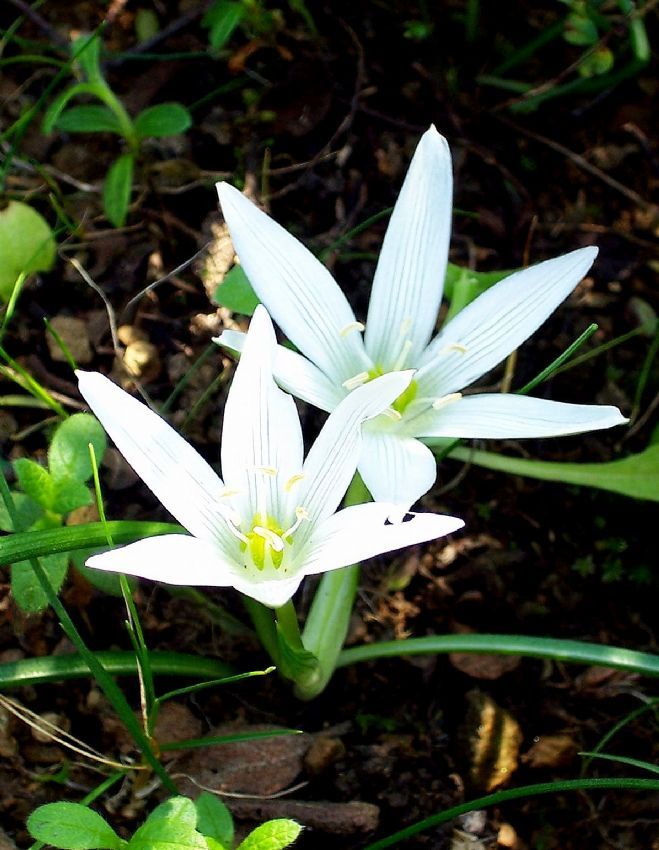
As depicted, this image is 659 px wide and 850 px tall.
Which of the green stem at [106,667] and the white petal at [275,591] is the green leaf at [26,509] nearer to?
the green stem at [106,667]

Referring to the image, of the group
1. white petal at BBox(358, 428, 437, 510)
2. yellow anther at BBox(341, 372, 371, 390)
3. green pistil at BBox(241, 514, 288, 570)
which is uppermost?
yellow anther at BBox(341, 372, 371, 390)

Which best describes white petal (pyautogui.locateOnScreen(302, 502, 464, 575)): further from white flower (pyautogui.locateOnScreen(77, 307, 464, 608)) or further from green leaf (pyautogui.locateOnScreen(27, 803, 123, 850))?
green leaf (pyautogui.locateOnScreen(27, 803, 123, 850))

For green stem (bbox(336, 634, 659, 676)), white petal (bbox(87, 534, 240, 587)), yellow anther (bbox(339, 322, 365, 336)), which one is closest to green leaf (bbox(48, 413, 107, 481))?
white petal (bbox(87, 534, 240, 587))

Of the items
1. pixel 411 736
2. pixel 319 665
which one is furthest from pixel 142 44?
pixel 411 736

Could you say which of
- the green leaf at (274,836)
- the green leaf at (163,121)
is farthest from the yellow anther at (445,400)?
the green leaf at (163,121)

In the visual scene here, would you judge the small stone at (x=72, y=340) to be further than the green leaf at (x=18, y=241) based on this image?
Yes

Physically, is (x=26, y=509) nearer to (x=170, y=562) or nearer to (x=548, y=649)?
(x=170, y=562)

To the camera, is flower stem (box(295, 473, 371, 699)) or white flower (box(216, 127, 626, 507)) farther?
flower stem (box(295, 473, 371, 699))
